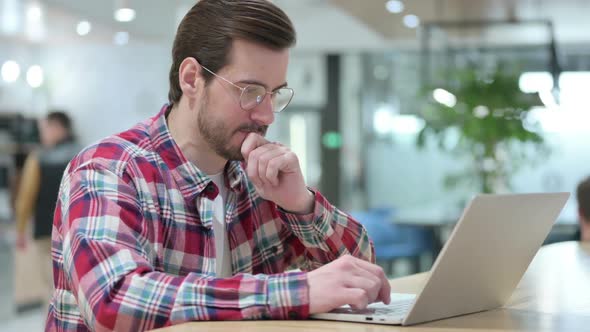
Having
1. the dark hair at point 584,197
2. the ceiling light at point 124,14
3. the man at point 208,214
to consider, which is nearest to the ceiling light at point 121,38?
the ceiling light at point 124,14

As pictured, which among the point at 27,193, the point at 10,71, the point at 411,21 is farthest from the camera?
the point at 411,21

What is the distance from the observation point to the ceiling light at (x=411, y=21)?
8102 mm

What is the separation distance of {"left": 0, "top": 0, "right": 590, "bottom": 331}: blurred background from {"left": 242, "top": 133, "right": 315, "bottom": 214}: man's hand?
12.3 feet

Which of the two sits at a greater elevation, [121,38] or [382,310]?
[121,38]

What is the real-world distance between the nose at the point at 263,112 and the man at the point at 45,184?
14.4ft

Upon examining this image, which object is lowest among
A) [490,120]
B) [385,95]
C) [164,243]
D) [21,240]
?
[21,240]

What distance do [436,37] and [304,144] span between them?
316 cm

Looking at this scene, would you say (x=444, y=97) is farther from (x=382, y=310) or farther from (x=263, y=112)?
(x=382, y=310)

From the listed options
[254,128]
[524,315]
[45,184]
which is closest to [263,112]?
[254,128]

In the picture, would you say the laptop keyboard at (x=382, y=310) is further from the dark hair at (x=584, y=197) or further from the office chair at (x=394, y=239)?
the office chair at (x=394, y=239)

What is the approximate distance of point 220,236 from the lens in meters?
1.82

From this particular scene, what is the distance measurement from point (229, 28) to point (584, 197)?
2.06m

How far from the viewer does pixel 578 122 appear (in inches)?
379

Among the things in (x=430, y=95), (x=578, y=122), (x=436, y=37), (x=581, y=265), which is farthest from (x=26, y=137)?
(x=578, y=122)
